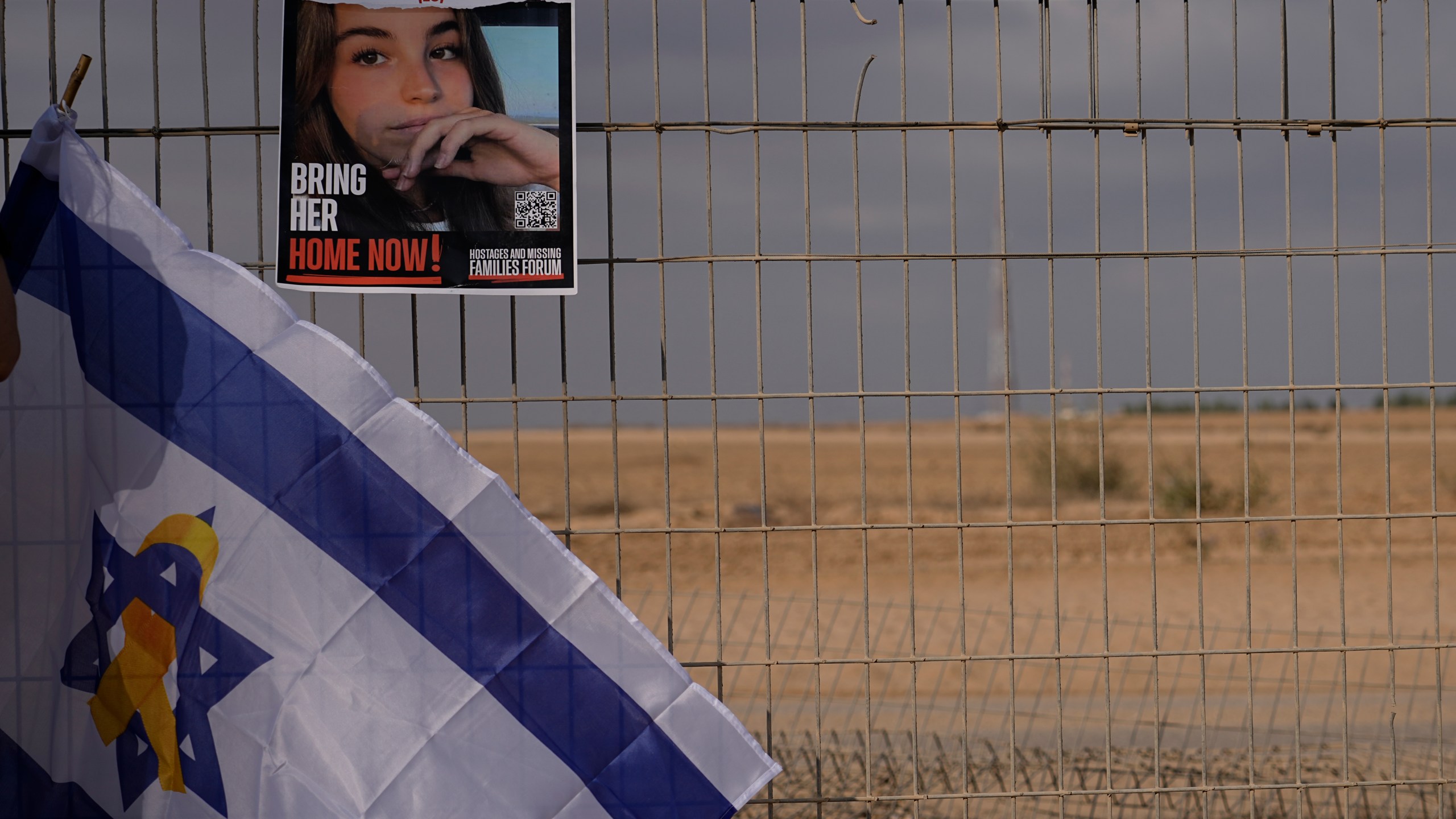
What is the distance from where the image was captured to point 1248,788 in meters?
3.16

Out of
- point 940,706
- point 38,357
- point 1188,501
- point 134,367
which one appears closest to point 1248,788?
point 134,367

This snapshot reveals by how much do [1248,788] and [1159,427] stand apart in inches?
1884

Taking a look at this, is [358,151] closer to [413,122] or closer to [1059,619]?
[413,122]

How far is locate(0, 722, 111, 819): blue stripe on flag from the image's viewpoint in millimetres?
2957

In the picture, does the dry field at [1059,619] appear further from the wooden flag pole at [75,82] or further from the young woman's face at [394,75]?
the wooden flag pole at [75,82]

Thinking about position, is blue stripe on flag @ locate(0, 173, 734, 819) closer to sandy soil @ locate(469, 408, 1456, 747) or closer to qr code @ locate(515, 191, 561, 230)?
sandy soil @ locate(469, 408, 1456, 747)

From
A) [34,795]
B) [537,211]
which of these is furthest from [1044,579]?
[34,795]

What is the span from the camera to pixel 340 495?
297 cm

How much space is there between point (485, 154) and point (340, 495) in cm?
104

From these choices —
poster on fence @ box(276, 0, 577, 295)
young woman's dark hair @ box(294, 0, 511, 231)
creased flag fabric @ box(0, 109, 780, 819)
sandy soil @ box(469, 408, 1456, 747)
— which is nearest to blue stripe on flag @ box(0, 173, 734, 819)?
creased flag fabric @ box(0, 109, 780, 819)

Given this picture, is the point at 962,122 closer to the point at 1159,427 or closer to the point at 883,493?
the point at 883,493

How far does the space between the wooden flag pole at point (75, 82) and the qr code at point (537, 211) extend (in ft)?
4.02

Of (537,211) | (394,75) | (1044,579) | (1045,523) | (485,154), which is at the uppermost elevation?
(394,75)

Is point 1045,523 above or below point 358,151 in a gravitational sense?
below
